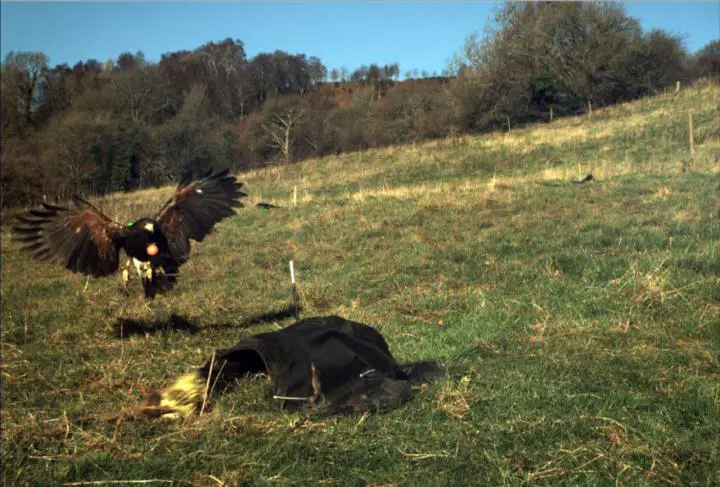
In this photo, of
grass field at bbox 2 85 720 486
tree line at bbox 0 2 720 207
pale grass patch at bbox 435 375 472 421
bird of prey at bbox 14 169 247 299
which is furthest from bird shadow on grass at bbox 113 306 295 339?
tree line at bbox 0 2 720 207

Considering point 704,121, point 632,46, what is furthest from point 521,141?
point 632,46

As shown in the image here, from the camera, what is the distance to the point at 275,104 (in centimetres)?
5397

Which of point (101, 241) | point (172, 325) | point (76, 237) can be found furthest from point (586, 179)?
point (76, 237)

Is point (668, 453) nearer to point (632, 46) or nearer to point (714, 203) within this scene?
point (714, 203)

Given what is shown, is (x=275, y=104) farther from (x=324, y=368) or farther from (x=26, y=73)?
(x=324, y=368)

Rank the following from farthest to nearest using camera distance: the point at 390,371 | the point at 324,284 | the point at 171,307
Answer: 1. the point at 324,284
2. the point at 171,307
3. the point at 390,371

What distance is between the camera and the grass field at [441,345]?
3166mm

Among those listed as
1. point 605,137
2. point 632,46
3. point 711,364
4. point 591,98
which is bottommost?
point 711,364

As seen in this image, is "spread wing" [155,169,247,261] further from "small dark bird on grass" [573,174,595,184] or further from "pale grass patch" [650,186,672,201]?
"small dark bird on grass" [573,174,595,184]

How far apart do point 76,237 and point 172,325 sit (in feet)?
4.48

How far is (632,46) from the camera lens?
123ft

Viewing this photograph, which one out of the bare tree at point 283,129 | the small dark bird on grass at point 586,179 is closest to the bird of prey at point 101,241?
the small dark bird on grass at point 586,179

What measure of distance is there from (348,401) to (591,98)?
38.0 metres

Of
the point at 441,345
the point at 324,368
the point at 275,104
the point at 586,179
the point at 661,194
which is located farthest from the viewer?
the point at 275,104
